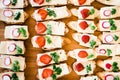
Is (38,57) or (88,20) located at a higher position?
(88,20)

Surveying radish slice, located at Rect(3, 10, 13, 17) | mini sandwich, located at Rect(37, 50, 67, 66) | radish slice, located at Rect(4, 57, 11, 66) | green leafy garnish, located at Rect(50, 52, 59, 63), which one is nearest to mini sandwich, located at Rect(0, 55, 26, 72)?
radish slice, located at Rect(4, 57, 11, 66)

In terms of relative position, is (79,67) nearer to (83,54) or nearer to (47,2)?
(83,54)

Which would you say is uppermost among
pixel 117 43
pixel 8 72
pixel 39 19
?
pixel 39 19

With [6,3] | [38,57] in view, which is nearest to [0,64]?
[38,57]

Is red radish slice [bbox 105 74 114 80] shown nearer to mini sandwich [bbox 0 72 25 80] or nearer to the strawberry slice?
the strawberry slice

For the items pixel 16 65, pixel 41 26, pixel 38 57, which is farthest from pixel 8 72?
pixel 41 26

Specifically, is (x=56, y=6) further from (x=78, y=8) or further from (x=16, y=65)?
(x=16, y=65)
